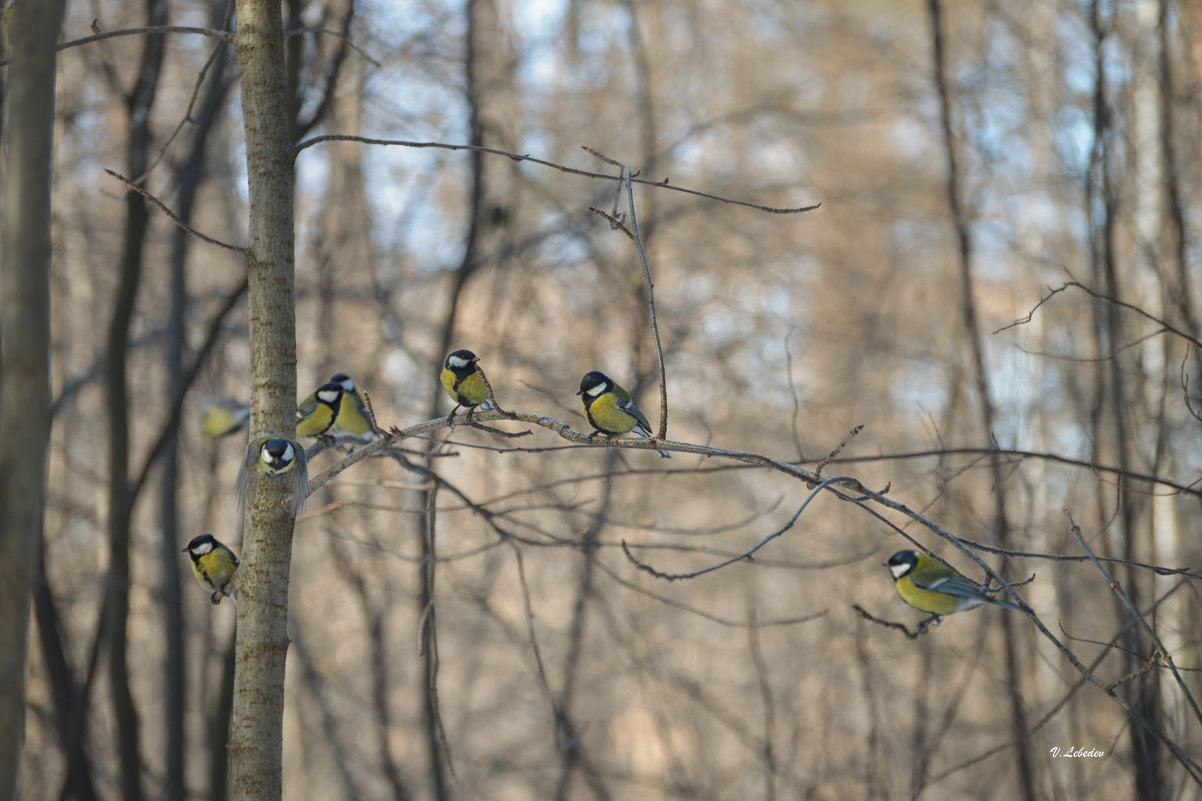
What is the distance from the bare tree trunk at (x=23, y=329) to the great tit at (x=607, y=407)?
194 centimetres

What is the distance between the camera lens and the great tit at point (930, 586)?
10.7 feet

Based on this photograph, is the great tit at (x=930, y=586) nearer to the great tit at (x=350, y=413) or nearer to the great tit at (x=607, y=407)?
the great tit at (x=607, y=407)

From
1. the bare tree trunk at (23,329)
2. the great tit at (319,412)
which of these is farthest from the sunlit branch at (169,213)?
the great tit at (319,412)

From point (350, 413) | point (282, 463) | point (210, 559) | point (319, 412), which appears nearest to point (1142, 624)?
point (282, 463)

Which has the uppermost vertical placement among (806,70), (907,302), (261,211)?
(806,70)

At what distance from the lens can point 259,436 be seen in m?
2.29

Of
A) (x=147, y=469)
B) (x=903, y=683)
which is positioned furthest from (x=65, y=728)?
(x=903, y=683)

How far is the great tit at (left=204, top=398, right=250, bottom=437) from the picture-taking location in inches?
205

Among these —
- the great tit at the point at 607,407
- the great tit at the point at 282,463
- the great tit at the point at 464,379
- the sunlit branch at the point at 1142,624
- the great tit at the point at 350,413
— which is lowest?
the sunlit branch at the point at 1142,624

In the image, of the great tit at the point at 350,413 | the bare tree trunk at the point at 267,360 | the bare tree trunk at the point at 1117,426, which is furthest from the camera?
the great tit at the point at 350,413

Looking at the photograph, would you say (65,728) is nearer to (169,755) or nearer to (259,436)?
(169,755)

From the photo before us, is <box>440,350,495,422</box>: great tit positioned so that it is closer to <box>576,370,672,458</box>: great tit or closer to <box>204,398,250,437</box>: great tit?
<box>576,370,672,458</box>: great tit

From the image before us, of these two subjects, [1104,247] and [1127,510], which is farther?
[1104,247]

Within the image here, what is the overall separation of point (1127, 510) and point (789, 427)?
521 cm
